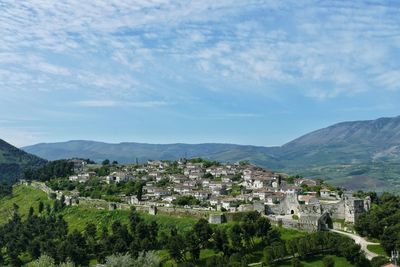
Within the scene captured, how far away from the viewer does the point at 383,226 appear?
235 ft

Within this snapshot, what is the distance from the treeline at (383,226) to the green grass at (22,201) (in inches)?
3042

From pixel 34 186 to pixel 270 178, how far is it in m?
70.5

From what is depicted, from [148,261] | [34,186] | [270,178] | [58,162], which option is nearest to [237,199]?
[270,178]

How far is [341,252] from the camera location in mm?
65875

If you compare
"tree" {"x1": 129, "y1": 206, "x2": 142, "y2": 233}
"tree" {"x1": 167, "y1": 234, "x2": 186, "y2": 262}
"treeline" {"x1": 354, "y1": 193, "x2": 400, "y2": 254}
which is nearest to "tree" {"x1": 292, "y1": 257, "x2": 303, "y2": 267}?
"treeline" {"x1": 354, "y1": 193, "x2": 400, "y2": 254}

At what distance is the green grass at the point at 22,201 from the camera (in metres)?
124

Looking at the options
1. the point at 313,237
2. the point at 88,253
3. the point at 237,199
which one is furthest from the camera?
the point at 237,199

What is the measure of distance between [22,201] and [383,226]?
3829 inches

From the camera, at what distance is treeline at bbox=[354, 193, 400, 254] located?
6700cm

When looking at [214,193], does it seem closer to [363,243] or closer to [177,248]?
[177,248]

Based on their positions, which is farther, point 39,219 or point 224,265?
point 39,219

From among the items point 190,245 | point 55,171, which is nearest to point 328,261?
point 190,245

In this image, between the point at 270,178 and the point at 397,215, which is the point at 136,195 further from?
the point at 397,215

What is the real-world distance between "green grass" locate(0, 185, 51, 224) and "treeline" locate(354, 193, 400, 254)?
77261 millimetres
